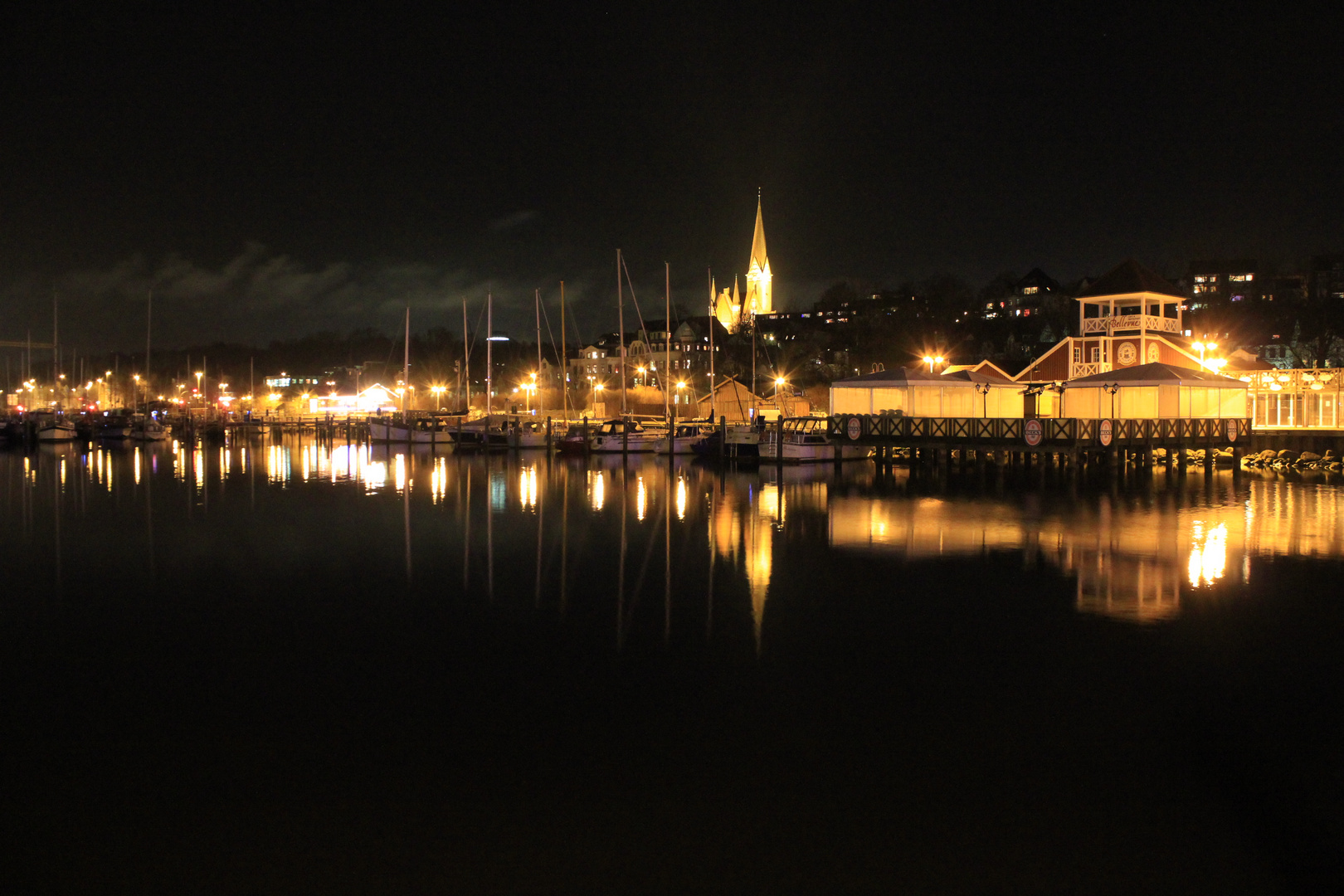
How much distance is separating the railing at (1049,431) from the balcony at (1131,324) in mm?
7505

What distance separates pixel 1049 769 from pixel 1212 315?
72873mm

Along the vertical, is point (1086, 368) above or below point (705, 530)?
above

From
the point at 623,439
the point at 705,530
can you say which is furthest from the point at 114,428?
the point at 705,530

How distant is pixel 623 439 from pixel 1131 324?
24611 mm

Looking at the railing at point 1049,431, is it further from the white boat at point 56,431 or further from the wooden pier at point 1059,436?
the white boat at point 56,431

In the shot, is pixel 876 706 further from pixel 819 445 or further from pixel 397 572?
pixel 819 445

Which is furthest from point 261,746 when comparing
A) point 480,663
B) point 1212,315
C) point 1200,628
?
point 1212,315

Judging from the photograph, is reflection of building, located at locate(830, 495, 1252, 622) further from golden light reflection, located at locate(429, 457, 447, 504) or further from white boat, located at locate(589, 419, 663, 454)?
white boat, located at locate(589, 419, 663, 454)

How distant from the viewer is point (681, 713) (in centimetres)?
1109

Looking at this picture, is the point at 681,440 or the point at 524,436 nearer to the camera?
the point at 681,440

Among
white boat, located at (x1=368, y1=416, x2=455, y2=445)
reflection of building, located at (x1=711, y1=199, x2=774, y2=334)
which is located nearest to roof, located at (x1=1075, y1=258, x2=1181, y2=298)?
white boat, located at (x1=368, y1=416, x2=455, y2=445)

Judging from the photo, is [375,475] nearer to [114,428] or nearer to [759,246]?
[114,428]

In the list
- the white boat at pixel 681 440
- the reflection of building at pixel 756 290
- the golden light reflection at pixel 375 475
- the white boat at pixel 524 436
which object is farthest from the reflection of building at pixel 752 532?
the reflection of building at pixel 756 290

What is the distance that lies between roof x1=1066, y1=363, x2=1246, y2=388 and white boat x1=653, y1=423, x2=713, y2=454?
19.4m
